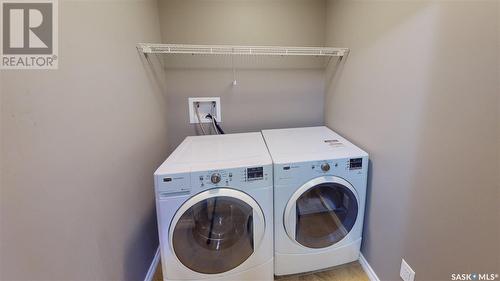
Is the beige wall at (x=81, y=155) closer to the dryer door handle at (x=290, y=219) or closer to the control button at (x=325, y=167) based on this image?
the dryer door handle at (x=290, y=219)

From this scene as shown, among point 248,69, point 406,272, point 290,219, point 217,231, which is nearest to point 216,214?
point 217,231

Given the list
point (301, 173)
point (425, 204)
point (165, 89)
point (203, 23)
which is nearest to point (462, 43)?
point (425, 204)

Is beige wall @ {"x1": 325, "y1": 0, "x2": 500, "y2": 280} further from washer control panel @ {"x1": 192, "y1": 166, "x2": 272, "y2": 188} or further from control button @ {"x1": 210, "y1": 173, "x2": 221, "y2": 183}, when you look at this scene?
control button @ {"x1": 210, "y1": 173, "x2": 221, "y2": 183}

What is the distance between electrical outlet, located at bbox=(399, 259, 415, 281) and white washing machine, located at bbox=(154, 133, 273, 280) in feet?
2.42

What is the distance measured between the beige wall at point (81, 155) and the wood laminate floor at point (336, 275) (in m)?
0.71

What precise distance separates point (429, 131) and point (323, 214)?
79 cm

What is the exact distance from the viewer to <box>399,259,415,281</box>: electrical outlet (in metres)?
1.10

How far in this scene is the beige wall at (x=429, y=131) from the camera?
735 mm

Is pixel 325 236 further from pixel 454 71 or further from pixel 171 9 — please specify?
pixel 171 9

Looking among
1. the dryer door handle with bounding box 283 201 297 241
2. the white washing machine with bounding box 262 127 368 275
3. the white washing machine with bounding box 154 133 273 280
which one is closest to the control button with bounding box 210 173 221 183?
the white washing machine with bounding box 154 133 273 280

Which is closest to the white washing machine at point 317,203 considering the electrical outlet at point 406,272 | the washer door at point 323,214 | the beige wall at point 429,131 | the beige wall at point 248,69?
the washer door at point 323,214

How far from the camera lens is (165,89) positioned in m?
1.85

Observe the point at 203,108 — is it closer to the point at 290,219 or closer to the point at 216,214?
the point at 216,214

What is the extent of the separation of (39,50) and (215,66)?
1.29 meters
